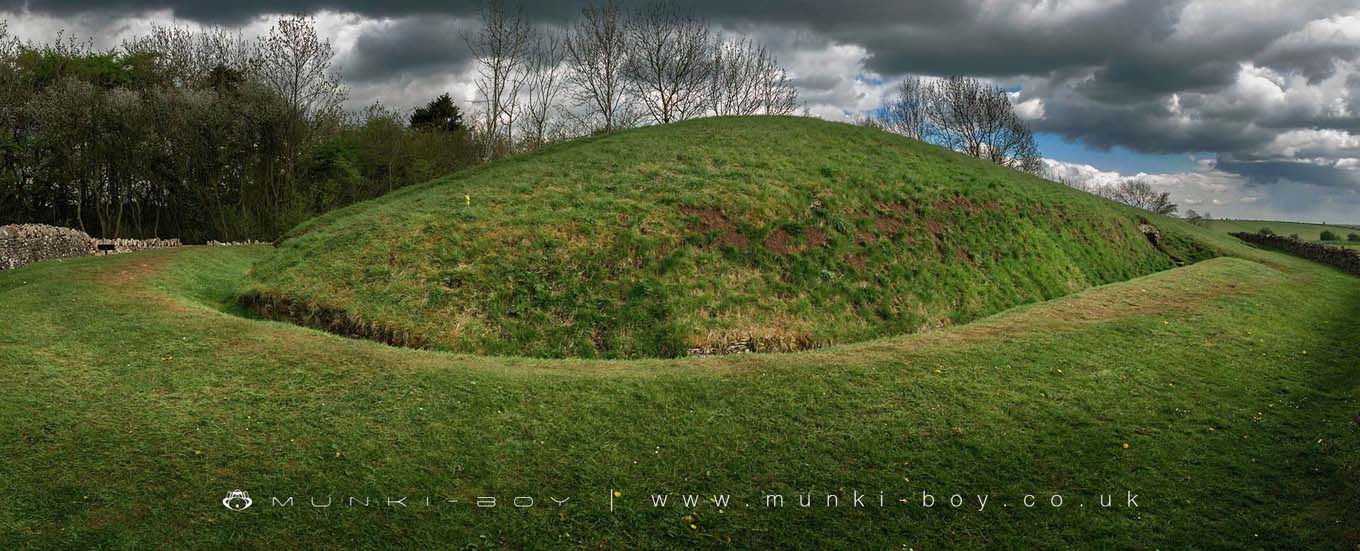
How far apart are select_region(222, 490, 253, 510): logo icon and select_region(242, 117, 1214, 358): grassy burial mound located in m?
6.43

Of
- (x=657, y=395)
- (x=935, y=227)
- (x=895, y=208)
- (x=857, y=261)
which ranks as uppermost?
(x=895, y=208)

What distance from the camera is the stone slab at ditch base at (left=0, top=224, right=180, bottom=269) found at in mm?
20422

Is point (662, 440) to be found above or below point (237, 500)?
above

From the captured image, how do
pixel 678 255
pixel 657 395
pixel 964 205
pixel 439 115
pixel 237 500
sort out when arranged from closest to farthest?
1. pixel 237 500
2. pixel 657 395
3. pixel 678 255
4. pixel 964 205
5. pixel 439 115

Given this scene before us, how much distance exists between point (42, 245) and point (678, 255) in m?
19.9

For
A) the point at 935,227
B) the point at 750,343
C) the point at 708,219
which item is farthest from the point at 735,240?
the point at 935,227

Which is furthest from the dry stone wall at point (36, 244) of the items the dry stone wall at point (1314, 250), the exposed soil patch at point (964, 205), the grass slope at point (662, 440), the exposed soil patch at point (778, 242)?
the dry stone wall at point (1314, 250)

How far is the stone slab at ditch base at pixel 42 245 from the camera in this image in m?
20.4

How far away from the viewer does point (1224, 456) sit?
7.79 m

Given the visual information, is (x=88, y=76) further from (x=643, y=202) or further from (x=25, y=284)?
(x=643, y=202)

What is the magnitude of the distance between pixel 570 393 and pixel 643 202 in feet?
34.3

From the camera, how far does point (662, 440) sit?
8.02 m

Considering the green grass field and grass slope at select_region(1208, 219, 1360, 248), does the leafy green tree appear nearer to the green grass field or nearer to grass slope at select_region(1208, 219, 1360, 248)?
the green grass field

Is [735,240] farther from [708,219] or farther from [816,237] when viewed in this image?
[816,237]
